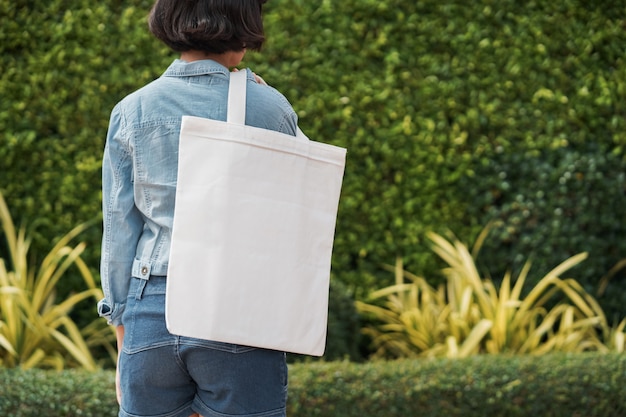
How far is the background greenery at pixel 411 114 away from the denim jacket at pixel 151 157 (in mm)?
2737

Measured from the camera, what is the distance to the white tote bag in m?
1.82

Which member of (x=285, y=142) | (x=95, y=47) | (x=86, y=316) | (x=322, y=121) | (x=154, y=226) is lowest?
(x=86, y=316)

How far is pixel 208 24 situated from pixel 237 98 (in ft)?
0.55

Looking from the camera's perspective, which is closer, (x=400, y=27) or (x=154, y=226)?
(x=154, y=226)

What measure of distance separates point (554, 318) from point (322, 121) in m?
1.56

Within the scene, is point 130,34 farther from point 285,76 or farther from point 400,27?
point 400,27

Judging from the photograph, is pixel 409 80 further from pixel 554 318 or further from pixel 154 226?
pixel 154 226

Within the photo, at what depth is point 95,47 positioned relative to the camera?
4.61m

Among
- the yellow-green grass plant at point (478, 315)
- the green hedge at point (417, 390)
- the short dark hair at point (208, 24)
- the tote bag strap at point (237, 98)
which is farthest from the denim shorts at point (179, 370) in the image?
the yellow-green grass plant at point (478, 315)

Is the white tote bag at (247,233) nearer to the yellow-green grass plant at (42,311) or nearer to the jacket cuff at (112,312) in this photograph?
the jacket cuff at (112,312)

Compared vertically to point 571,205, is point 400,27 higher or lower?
higher

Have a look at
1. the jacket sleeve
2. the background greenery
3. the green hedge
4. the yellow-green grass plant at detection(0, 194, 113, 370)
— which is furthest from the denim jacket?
the background greenery

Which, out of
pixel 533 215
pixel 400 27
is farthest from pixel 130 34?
pixel 533 215

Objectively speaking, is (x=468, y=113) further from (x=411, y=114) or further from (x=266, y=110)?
(x=266, y=110)
